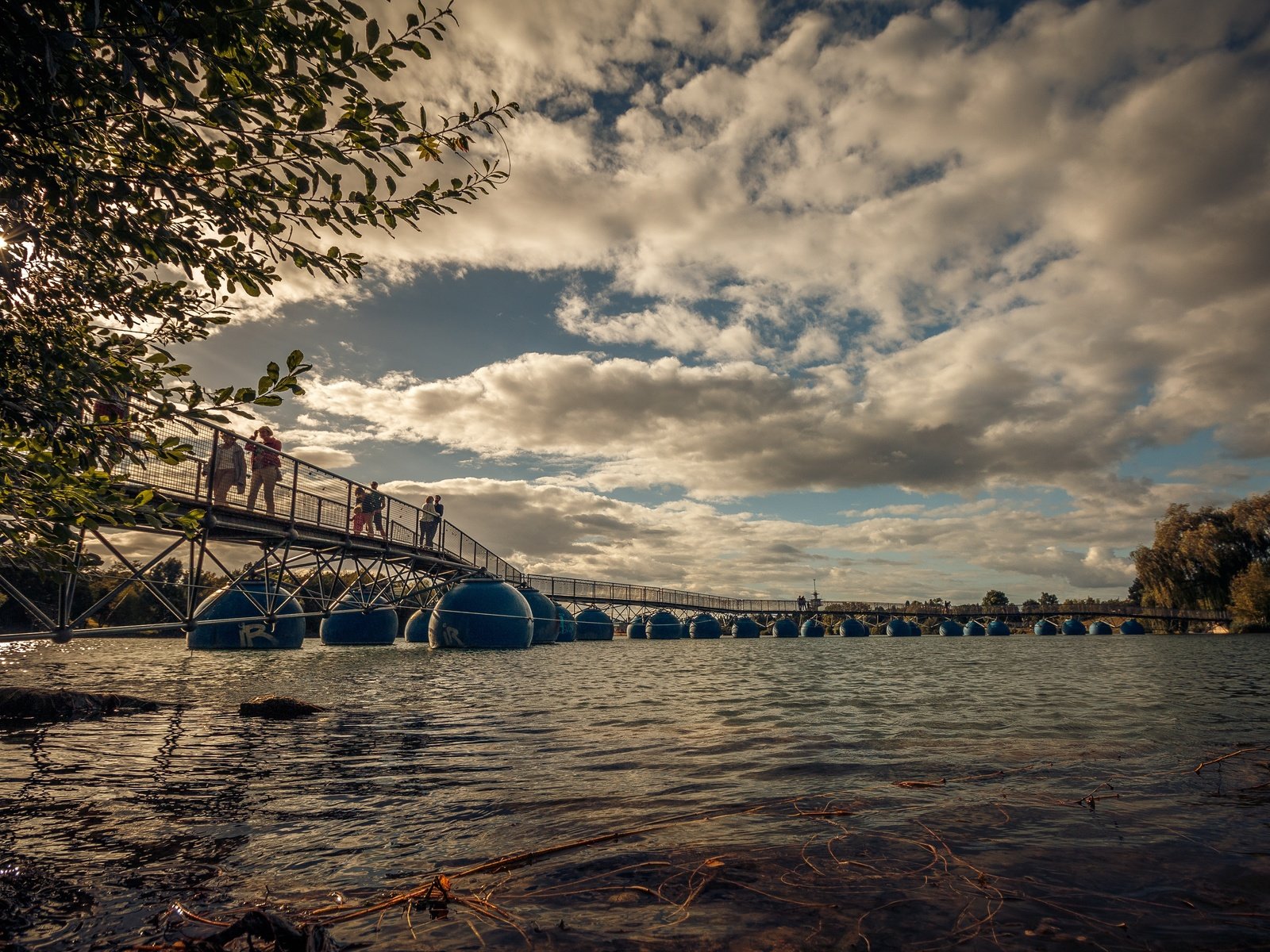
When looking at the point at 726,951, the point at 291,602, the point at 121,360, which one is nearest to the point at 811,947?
the point at 726,951

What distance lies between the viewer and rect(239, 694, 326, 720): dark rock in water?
12.0 m

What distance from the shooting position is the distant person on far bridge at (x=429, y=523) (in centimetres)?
3475

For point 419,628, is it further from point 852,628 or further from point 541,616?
point 852,628

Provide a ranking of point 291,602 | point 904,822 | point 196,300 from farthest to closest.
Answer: point 291,602
point 196,300
point 904,822

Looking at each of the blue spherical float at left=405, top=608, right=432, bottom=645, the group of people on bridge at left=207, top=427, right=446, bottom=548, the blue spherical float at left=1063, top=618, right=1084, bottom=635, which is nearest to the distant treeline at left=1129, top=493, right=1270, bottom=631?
the blue spherical float at left=1063, top=618, right=1084, bottom=635

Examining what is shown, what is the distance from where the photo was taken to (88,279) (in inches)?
219

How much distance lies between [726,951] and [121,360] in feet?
20.4

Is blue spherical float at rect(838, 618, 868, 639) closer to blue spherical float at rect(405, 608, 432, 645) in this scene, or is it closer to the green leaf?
blue spherical float at rect(405, 608, 432, 645)

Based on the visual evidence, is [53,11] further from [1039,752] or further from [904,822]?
[1039,752]

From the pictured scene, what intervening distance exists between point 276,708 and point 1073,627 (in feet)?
358

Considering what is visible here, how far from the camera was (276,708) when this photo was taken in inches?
475

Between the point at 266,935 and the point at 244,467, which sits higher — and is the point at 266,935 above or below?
below

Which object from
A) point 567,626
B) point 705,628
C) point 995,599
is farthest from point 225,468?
point 995,599

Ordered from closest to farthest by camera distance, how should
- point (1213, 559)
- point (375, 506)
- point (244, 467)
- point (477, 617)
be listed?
point (244, 467), point (375, 506), point (477, 617), point (1213, 559)
